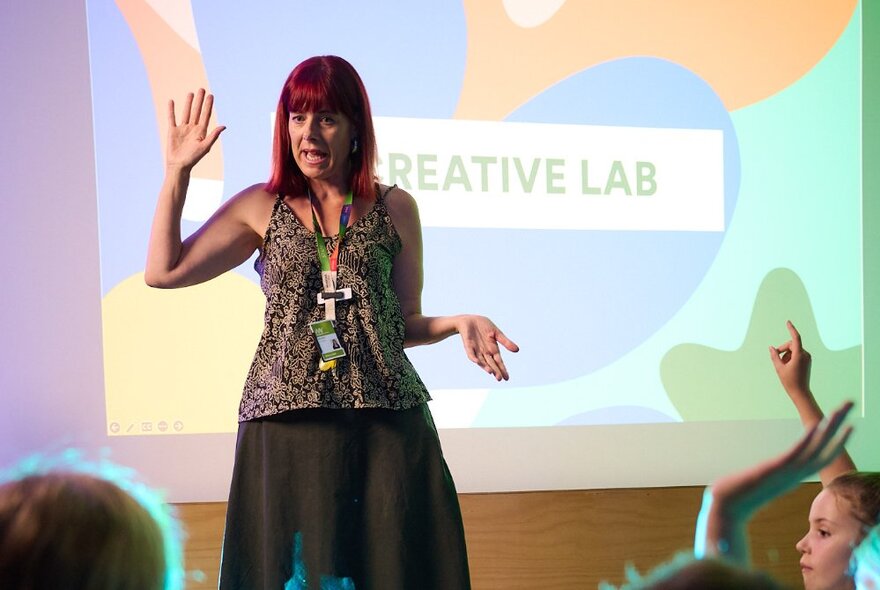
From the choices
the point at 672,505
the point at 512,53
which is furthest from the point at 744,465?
the point at 512,53

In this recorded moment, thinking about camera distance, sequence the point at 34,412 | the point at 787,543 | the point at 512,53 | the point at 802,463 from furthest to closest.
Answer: the point at 787,543 → the point at 512,53 → the point at 34,412 → the point at 802,463

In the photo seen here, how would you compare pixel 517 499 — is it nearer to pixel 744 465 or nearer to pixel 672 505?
pixel 672 505

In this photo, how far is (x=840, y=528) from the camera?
141cm

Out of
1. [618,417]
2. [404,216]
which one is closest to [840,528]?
[404,216]

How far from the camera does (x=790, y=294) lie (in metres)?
3.38

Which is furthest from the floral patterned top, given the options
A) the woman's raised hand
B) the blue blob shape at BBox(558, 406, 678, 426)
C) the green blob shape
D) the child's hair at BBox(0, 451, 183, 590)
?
the green blob shape

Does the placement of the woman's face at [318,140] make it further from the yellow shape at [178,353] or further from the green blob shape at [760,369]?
the green blob shape at [760,369]

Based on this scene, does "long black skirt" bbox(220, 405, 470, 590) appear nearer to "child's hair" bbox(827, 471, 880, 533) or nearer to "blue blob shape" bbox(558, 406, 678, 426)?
"child's hair" bbox(827, 471, 880, 533)

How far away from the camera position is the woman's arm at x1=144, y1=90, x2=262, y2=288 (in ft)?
5.56

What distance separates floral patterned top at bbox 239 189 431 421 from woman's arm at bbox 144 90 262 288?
2.1 inches

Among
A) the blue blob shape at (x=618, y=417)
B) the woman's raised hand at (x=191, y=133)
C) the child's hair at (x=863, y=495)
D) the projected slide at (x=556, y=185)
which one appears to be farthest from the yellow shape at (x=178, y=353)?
the child's hair at (x=863, y=495)

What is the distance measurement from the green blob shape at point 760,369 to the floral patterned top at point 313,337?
1765mm

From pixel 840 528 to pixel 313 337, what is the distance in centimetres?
94

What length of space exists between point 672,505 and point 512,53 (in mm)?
1723
